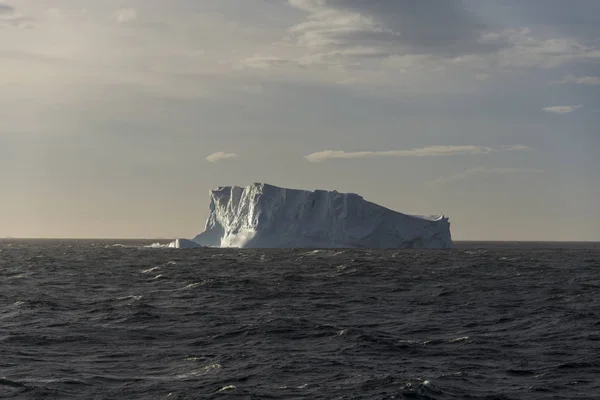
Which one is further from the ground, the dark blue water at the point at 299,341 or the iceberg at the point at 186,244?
the iceberg at the point at 186,244

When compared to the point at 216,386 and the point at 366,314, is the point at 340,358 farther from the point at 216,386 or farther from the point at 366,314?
the point at 366,314

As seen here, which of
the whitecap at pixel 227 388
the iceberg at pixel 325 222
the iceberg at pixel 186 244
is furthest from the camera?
the iceberg at pixel 186 244

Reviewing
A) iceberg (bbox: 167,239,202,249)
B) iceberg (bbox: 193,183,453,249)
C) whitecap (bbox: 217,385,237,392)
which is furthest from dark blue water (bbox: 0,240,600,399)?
iceberg (bbox: 167,239,202,249)

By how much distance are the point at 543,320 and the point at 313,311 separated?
8.96 metres

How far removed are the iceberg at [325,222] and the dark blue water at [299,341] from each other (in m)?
57.8

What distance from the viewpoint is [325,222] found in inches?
4033

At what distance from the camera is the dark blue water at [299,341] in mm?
17547

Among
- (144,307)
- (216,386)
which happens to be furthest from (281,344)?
(144,307)

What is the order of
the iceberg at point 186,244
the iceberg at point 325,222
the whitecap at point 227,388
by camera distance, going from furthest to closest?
the iceberg at point 186,244 < the iceberg at point 325,222 < the whitecap at point 227,388

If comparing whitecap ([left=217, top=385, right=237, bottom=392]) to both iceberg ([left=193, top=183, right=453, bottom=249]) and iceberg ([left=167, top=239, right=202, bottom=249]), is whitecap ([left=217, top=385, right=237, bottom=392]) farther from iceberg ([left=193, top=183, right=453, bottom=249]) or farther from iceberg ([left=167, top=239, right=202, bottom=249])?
iceberg ([left=167, top=239, right=202, bottom=249])

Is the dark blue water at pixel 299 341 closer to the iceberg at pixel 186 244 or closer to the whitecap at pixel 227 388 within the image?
the whitecap at pixel 227 388

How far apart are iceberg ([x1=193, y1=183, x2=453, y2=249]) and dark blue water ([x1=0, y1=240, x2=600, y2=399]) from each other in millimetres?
57812

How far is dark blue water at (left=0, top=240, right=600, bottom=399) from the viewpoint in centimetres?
1755

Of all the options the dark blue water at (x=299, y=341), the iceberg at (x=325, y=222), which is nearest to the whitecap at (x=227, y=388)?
the dark blue water at (x=299, y=341)
